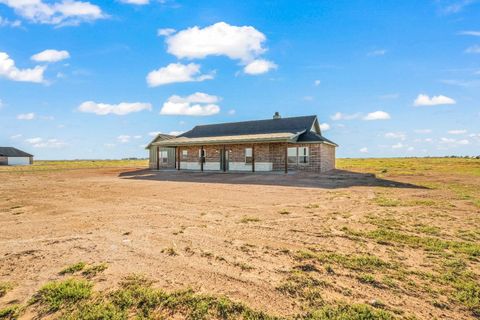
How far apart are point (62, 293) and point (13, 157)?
75.5 meters

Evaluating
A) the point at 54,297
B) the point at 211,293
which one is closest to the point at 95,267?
the point at 54,297

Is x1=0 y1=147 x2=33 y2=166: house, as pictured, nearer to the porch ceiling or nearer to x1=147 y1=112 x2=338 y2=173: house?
x1=147 y1=112 x2=338 y2=173: house

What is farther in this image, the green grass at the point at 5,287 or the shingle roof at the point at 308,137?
the shingle roof at the point at 308,137

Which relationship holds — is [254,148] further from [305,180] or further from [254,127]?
[305,180]

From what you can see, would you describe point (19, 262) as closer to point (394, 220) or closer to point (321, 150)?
point (394, 220)

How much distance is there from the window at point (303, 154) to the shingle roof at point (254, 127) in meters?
2.33

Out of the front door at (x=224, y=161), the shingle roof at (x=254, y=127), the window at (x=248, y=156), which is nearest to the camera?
the window at (x=248, y=156)

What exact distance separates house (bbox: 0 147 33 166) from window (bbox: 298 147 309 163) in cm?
6754

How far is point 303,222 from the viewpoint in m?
7.10

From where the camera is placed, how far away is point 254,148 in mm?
24797

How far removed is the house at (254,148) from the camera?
2322 cm

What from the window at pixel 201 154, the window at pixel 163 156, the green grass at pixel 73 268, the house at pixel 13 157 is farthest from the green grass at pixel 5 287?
the house at pixel 13 157

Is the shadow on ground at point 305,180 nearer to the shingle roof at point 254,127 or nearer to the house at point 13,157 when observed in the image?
the shingle roof at point 254,127

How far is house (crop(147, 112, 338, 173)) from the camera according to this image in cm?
2322
